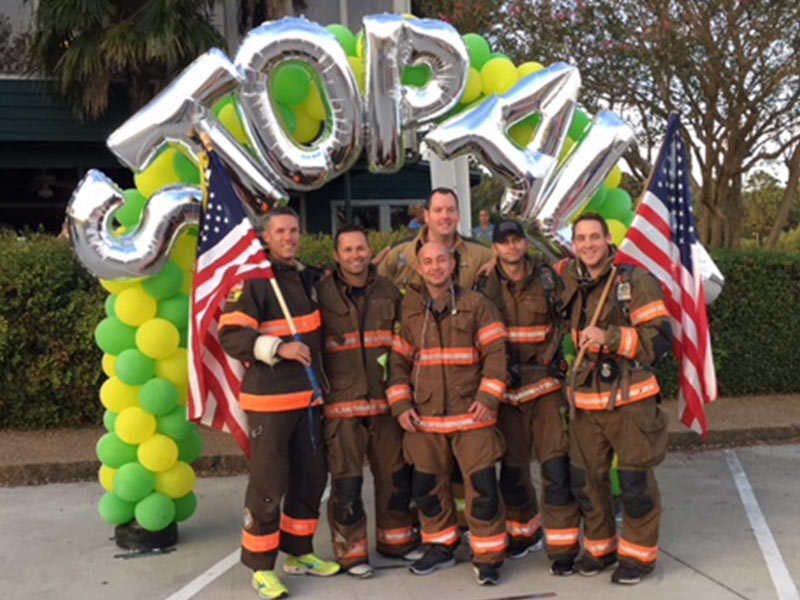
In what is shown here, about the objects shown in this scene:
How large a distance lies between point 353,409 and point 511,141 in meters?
1.95

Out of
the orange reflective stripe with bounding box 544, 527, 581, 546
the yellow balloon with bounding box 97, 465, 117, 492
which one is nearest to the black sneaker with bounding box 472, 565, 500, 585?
the orange reflective stripe with bounding box 544, 527, 581, 546

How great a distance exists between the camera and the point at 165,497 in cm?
503

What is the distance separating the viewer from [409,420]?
453 centimetres

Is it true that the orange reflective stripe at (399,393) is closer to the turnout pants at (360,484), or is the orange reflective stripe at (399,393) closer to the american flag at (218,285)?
the turnout pants at (360,484)

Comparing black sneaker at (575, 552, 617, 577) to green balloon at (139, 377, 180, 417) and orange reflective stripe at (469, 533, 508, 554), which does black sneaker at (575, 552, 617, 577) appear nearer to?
orange reflective stripe at (469, 533, 508, 554)

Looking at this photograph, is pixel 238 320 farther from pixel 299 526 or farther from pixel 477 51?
pixel 477 51

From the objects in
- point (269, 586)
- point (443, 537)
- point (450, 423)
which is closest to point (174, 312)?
point (269, 586)

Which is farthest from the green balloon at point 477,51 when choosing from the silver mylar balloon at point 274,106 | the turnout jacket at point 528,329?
the turnout jacket at point 528,329

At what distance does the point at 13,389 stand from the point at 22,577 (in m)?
3.06

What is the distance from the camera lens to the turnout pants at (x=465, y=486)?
446 cm

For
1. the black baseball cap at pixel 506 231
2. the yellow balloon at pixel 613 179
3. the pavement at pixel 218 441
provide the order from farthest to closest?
the pavement at pixel 218 441 < the yellow balloon at pixel 613 179 < the black baseball cap at pixel 506 231

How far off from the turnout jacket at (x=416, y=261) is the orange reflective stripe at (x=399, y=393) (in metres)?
0.64

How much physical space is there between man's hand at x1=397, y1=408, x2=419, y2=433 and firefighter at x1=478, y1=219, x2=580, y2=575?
520 mm

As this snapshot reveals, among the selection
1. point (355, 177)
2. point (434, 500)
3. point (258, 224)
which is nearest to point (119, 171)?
point (355, 177)
